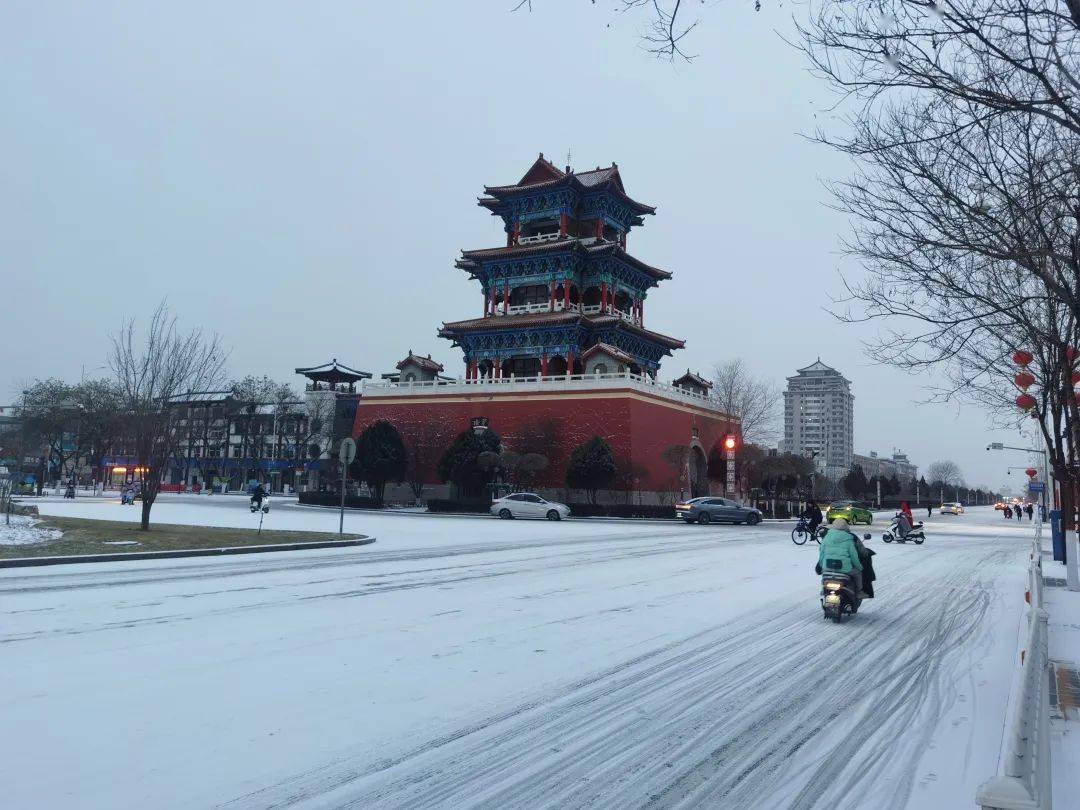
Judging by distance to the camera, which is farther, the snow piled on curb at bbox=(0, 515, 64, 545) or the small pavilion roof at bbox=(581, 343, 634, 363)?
the small pavilion roof at bbox=(581, 343, 634, 363)

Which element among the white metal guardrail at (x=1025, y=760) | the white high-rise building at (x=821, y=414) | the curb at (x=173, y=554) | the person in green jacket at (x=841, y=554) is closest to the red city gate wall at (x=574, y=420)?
the curb at (x=173, y=554)

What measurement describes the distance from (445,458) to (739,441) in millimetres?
22525

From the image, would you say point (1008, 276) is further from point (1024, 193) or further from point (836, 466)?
point (836, 466)

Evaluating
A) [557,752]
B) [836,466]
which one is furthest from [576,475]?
[836,466]

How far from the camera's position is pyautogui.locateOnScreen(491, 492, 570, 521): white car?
125 feet

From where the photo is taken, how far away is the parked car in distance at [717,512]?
3806 centimetres

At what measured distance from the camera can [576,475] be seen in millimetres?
43906

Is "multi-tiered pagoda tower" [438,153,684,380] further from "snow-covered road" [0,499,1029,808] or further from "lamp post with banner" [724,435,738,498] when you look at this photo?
"snow-covered road" [0,499,1029,808]

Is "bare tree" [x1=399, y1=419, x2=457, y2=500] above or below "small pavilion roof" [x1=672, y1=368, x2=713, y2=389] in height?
below

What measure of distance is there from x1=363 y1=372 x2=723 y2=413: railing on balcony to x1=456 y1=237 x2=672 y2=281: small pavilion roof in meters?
8.38

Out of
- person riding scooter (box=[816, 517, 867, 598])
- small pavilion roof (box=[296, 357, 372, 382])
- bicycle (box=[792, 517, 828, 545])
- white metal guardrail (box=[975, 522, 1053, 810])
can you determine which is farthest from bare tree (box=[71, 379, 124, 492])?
white metal guardrail (box=[975, 522, 1053, 810])

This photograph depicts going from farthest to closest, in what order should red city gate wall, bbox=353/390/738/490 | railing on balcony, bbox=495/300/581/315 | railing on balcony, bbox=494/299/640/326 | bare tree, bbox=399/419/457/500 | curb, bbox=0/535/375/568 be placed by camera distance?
railing on balcony, bbox=495/300/581/315
railing on balcony, bbox=494/299/640/326
bare tree, bbox=399/419/457/500
red city gate wall, bbox=353/390/738/490
curb, bbox=0/535/375/568

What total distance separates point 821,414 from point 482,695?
186m

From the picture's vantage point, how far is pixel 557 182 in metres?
52.8
